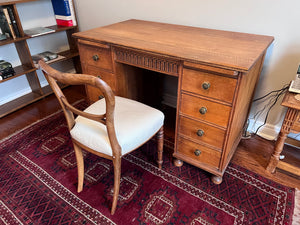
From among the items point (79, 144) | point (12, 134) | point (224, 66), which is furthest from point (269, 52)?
point (12, 134)

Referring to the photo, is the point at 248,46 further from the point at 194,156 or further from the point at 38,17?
the point at 38,17

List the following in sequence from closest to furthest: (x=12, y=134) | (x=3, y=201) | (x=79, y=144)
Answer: (x=79, y=144) → (x=3, y=201) → (x=12, y=134)

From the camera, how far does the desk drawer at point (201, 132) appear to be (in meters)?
1.32

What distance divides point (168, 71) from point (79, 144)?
2.14ft

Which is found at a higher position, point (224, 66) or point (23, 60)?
point (224, 66)

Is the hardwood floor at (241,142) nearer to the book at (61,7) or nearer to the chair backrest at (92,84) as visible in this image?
the book at (61,7)

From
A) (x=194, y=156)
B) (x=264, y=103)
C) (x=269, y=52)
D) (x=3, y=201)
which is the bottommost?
(x=3, y=201)

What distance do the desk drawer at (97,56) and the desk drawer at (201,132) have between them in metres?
0.63

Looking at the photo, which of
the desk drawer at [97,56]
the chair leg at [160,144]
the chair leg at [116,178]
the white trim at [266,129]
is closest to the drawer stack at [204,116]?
the chair leg at [160,144]

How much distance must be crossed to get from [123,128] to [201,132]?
1.54ft

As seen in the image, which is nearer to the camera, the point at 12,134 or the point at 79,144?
the point at 79,144

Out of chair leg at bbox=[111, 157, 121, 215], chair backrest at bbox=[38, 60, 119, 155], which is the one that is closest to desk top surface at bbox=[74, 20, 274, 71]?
chair backrest at bbox=[38, 60, 119, 155]

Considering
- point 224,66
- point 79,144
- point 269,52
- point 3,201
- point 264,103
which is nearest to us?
point 224,66

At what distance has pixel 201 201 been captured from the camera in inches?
54.6
